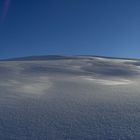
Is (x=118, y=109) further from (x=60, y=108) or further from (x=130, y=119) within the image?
(x=60, y=108)

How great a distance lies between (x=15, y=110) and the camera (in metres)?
4.11

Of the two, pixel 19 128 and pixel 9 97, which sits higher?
pixel 9 97

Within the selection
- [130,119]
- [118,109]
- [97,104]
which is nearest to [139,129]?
[130,119]

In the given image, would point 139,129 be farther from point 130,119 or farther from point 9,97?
point 9,97

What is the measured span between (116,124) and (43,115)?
106 cm

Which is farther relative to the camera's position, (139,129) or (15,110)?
(15,110)

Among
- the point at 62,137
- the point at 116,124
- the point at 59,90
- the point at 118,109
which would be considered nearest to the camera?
the point at 62,137

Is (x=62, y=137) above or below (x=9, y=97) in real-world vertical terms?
below

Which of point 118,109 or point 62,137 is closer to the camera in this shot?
point 62,137

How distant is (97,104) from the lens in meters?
4.63

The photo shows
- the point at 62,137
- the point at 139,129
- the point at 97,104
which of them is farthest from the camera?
the point at 97,104

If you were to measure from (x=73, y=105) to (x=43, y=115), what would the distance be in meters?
0.76

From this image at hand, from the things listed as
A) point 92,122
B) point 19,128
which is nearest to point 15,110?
point 19,128

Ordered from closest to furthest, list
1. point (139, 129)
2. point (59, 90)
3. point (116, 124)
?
point (139, 129) → point (116, 124) → point (59, 90)
